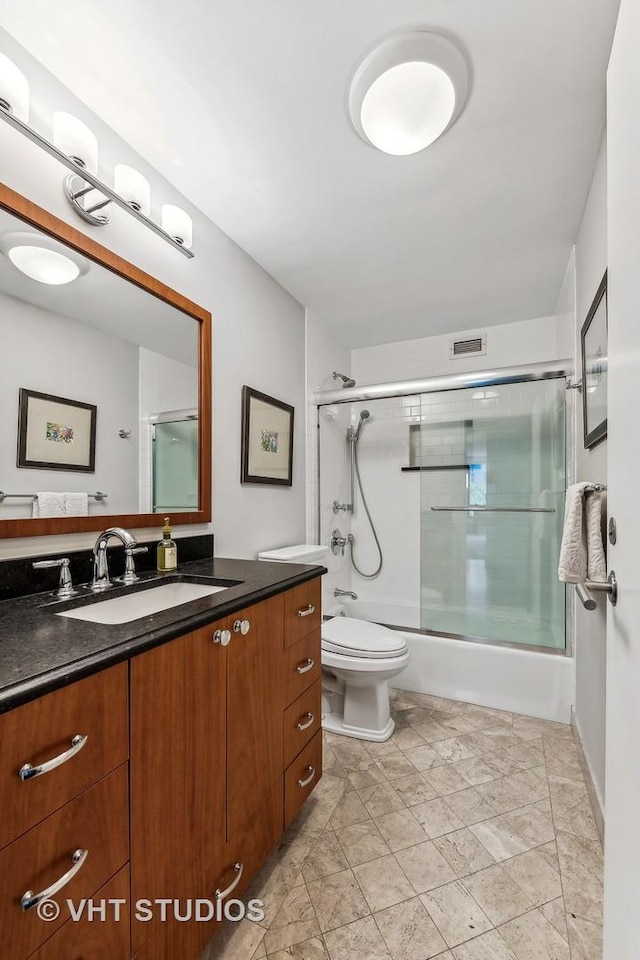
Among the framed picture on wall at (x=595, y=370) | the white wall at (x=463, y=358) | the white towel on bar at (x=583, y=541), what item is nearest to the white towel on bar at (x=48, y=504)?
the white towel on bar at (x=583, y=541)

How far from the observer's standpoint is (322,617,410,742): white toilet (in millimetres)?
1999

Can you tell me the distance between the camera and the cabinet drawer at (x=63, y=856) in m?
0.61

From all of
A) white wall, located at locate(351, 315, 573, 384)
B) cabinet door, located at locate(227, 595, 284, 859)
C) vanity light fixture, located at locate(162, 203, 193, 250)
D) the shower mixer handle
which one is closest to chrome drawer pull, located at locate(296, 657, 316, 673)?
cabinet door, located at locate(227, 595, 284, 859)

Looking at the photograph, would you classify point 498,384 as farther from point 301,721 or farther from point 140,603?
point 140,603

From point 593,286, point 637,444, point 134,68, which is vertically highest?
point 134,68

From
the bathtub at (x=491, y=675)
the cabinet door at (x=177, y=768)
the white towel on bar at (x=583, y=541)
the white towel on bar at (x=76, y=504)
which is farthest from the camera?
the bathtub at (x=491, y=675)

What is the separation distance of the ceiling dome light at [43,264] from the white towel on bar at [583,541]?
175 centimetres

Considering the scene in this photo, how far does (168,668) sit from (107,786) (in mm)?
211

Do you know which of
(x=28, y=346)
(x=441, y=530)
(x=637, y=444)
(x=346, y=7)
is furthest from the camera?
(x=441, y=530)

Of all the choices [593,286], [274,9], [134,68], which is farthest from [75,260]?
[593,286]

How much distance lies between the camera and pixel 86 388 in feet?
4.29

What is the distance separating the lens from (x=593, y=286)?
166cm

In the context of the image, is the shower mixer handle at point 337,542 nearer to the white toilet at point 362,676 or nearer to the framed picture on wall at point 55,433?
the white toilet at point 362,676

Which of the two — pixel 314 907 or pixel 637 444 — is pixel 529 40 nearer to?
pixel 637 444
